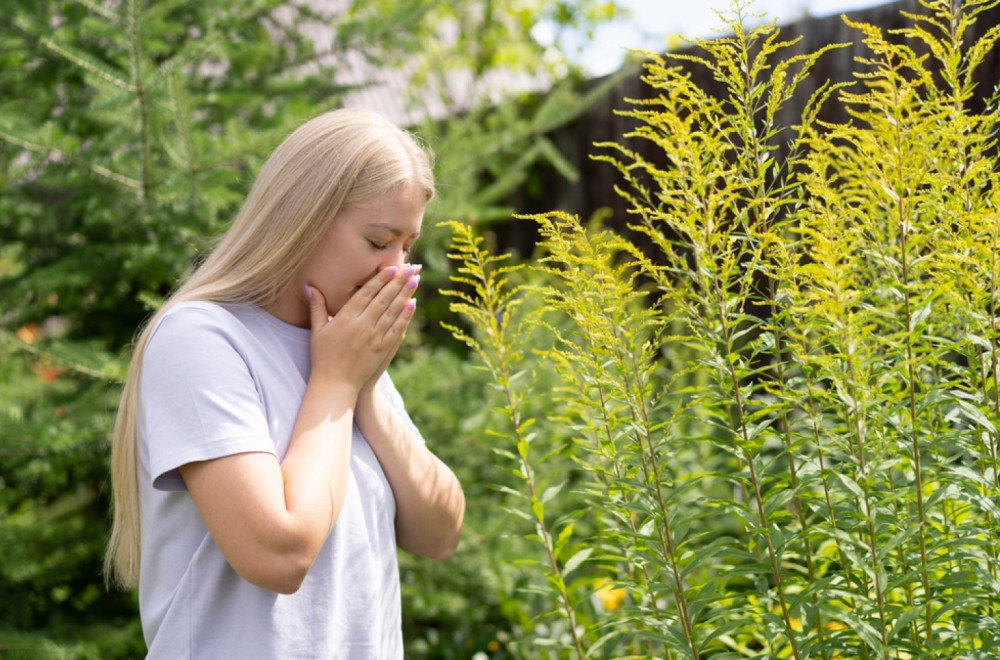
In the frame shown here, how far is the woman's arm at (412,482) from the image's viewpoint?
64.6 inches

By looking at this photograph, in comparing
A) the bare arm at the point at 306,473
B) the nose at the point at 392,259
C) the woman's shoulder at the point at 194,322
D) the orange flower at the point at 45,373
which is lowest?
the orange flower at the point at 45,373

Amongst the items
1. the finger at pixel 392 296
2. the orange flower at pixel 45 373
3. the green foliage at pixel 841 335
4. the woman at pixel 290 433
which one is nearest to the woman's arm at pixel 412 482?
the woman at pixel 290 433

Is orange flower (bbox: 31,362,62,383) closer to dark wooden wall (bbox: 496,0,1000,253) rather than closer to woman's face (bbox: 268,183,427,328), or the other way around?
dark wooden wall (bbox: 496,0,1000,253)

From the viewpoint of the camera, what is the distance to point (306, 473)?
1.38 m

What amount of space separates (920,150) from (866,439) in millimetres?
427

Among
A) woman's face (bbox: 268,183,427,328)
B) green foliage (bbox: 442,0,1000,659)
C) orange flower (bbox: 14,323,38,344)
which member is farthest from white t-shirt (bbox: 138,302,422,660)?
orange flower (bbox: 14,323,38,344)

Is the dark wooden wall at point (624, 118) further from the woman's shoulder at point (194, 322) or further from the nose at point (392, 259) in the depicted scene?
the woman's shoulder at point (194, 322)

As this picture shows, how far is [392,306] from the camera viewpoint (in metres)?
1.59

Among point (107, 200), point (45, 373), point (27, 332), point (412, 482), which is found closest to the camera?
point (412, 482)

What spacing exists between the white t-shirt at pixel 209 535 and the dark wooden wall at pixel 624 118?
1659 millimetres

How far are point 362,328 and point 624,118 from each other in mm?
3064

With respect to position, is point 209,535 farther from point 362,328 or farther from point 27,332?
point 27,332

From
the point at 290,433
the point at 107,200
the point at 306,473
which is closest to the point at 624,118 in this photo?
the point at 107,200

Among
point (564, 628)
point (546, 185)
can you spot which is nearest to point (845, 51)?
point (546, 185)
